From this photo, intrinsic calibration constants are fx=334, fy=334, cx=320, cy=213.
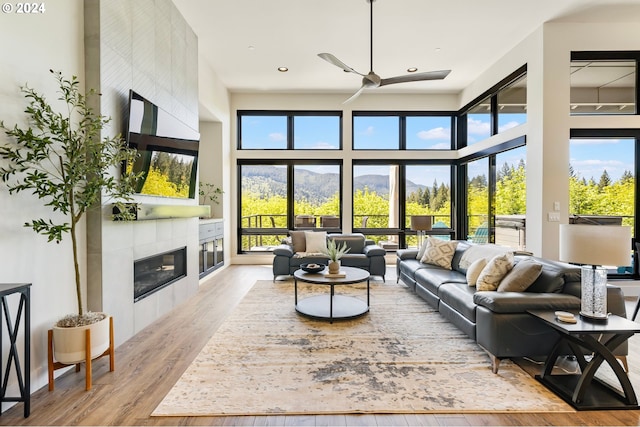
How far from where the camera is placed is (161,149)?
3.77 metres

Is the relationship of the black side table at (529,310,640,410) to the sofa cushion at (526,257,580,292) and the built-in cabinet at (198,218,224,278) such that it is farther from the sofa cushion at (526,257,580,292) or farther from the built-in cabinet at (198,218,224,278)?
the built-in cabinet at (198,218,224,278)

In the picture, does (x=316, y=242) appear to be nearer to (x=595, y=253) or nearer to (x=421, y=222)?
(x=421, y=222)

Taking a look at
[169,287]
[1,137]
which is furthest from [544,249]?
[1,137]

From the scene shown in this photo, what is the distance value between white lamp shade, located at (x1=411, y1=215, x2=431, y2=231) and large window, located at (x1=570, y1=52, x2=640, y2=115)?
2750 mm

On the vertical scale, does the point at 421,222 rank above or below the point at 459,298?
above

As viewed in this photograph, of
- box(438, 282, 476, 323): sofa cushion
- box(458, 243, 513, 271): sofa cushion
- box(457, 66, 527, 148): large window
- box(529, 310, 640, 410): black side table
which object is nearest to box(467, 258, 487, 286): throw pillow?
box(438, 282, 476, 323): sofa cushion

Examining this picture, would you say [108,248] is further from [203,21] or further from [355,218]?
[355,218]

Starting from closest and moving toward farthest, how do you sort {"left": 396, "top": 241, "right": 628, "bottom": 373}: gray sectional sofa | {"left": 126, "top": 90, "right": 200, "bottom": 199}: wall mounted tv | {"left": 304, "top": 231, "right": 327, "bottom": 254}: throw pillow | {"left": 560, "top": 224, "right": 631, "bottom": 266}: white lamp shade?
{"left": 560, "top": 224, "right": 631, "bottom": 266}: white lamp shade → {"left": 396, "top": 241, "right": 628, "bottom": 373}: gray sectional sofa → {"left": 126, "top": 90, "right": 200, "bottom": 199}: wall mounted tv → {"left": 304, "top": 231, "right": 327, "bottom": 254}: throw pillow

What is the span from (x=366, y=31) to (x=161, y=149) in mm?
3240

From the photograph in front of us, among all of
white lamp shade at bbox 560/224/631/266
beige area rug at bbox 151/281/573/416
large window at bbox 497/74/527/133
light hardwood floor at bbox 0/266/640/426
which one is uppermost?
large window at bbox 497/74/527/133

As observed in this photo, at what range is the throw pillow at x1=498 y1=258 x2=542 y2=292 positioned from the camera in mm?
2934

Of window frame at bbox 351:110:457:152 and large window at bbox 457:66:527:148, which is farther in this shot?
window frame at bbox 351:110:457:152

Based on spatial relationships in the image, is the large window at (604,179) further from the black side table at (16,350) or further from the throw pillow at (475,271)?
the black side table at (16,350)

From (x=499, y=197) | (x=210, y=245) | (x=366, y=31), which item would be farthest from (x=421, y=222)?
(x=210, y=245)
